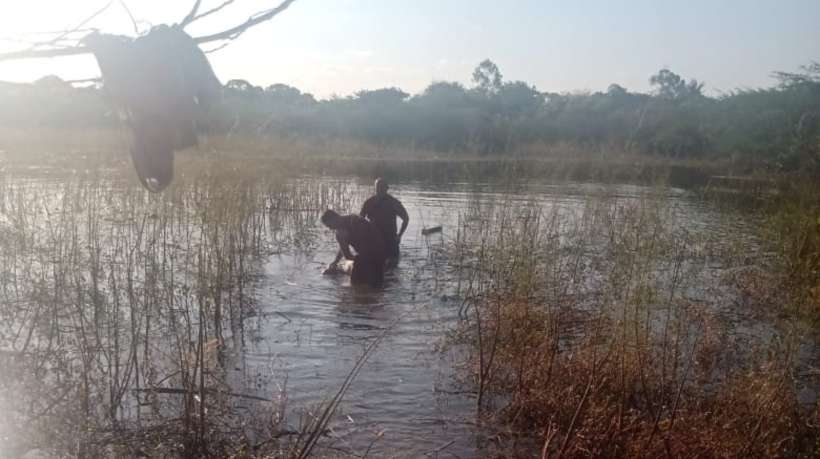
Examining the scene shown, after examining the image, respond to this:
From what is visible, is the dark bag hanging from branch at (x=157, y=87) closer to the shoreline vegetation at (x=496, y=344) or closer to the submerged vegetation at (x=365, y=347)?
the submerged vegetation at (x=365, y=347)

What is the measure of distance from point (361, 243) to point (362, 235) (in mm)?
134

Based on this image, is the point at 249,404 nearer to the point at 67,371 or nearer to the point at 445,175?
the point at 67,371

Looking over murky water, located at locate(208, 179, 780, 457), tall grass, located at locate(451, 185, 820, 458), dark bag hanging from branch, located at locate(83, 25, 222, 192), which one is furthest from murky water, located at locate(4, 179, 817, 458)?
dark bag hanging from branch, located at locate(83, 25, 222, 192)

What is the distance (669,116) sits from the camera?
2648cm

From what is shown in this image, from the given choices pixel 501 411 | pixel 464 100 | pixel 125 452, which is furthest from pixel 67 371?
pixel 464 100

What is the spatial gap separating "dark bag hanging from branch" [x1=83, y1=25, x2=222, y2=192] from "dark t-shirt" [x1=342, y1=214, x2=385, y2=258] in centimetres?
817

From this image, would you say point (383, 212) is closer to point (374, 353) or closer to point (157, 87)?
point (374, 353)

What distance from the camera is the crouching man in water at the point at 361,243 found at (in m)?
9.38

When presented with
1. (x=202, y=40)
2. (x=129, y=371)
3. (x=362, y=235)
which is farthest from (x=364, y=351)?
(x=202, y=40)

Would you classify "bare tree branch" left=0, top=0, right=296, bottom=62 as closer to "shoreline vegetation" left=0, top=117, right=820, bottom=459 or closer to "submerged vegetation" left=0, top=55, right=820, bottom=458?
"submerged vegetation" left=0, top=55, right=820, bottom=458

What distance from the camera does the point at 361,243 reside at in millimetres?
9453

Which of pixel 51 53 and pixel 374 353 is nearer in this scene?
pixel 51 53

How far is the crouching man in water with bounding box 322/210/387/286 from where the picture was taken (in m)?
9.38

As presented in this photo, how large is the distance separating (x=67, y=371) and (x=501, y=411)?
3236 mm
